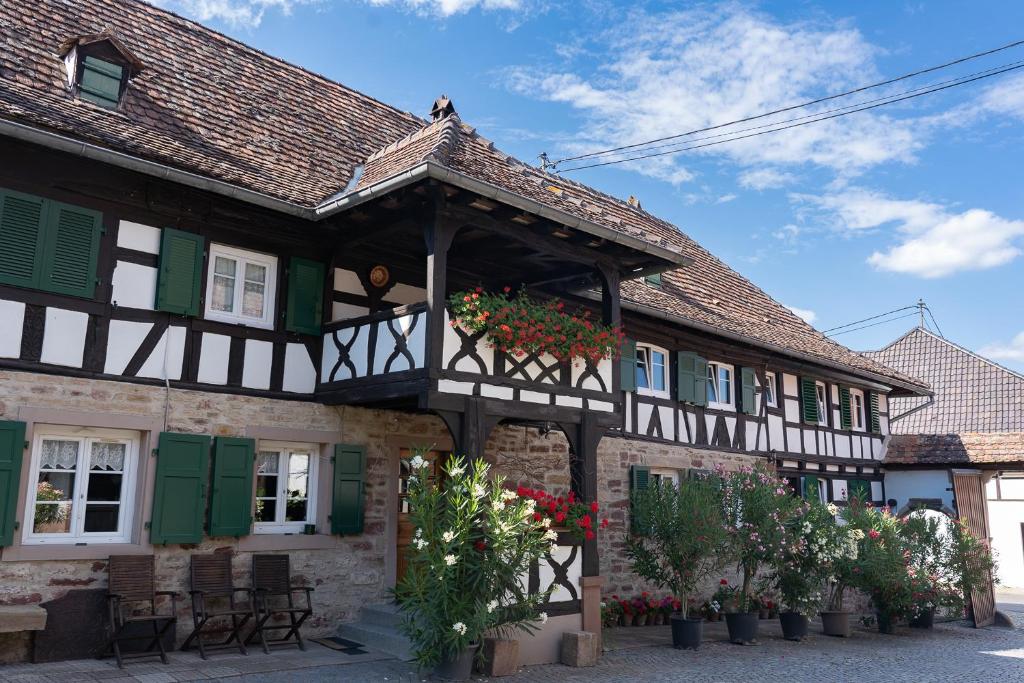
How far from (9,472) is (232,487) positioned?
2056 mm

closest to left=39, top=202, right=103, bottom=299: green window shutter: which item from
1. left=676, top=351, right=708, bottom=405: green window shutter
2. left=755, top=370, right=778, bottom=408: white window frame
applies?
left=676, top=351, right=708, bottom=405: green window shutter

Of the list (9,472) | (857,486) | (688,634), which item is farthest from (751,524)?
(9,472)

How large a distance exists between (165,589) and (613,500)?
6514mm

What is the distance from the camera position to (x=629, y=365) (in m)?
13.2

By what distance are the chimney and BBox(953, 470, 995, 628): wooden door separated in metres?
10.7

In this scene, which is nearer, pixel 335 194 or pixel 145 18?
pixel 335 194

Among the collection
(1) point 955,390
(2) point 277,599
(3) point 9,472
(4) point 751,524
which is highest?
(1) point 955,390

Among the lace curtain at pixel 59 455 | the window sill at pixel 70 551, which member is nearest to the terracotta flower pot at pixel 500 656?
the window sill at pixel 70 551

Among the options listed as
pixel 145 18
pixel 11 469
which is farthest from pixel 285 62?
pixel 11 469

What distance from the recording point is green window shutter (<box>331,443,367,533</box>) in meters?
9.59

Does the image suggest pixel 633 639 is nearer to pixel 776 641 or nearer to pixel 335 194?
pixel 776 641

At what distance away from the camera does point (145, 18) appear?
11.3 meters

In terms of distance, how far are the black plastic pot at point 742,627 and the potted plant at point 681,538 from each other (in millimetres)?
818

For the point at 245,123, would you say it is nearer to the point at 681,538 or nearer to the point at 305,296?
the point at 305,296
